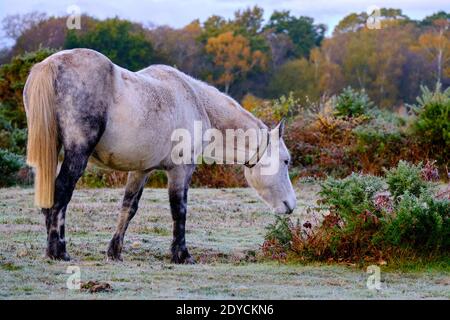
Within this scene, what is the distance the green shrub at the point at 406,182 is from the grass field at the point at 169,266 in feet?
3.59

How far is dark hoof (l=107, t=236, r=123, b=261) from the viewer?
29.9 ft

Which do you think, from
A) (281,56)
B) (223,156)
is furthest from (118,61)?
→ (223,156)

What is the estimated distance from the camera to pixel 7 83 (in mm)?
22312

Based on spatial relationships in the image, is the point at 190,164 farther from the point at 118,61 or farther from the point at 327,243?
the point at 118,61

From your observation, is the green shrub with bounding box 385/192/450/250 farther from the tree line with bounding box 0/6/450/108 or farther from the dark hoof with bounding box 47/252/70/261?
the tree line with bounding box 0/6/450/108

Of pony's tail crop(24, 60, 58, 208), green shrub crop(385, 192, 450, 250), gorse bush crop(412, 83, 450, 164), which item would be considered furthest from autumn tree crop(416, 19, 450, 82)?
pony's tail crop(24, 60, 58, 208)

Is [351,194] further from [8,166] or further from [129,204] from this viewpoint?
[8,166]

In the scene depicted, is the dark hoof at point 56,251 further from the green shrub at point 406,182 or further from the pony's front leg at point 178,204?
the green shrub at point 406,182

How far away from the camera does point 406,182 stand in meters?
9.29

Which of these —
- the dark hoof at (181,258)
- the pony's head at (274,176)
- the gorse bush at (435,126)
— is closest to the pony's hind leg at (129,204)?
the dark hoof at (181,258)

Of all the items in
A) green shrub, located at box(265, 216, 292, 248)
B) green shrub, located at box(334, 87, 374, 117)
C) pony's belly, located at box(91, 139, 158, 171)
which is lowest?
green shrub, located at box(265, 216, 292, 248)

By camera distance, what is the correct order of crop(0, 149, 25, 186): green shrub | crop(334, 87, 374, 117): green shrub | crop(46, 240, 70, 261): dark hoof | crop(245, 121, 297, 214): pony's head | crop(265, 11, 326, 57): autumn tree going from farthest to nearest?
1. crop(265, 11, 326, 57): autumn tree
2. crop(334, 87, 374, 117): green shrub
3. crop(0, 149, 25, 186): green shrub
4. crop(245, 121, 297, 214): pony's head
5. crop(46, 240, 70, 261): dark hoof

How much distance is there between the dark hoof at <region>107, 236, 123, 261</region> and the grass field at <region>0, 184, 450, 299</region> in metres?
0.09

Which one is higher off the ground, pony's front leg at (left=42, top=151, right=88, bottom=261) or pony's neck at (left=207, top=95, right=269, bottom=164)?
pony's neck at (left=207, top=95, right=269, bottom=164)
